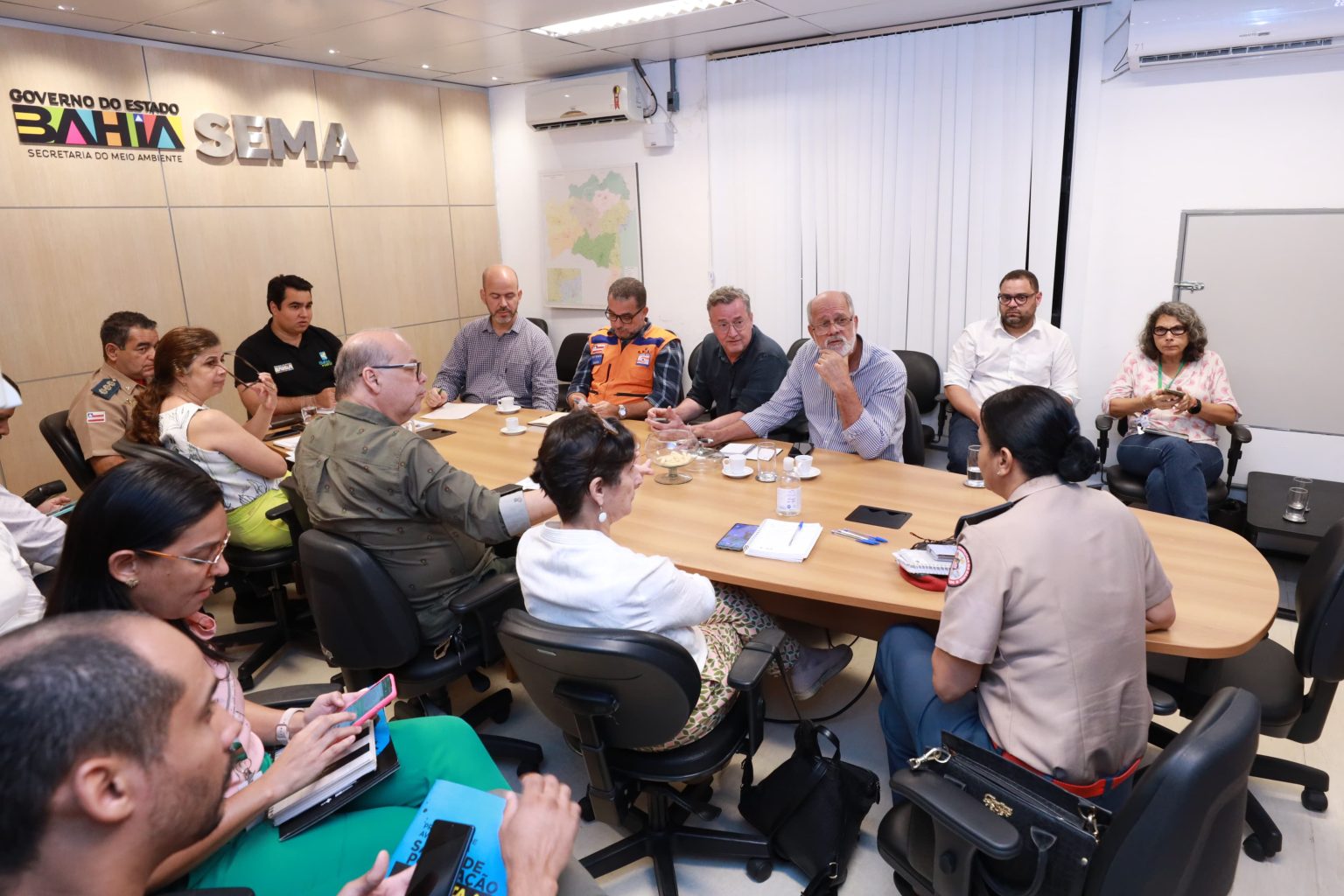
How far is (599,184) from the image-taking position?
20.6 feet

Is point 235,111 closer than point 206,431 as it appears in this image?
No

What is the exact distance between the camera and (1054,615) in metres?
1.62

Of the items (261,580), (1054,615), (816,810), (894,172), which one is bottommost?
(816,810)

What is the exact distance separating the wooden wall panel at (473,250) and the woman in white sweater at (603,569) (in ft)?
16.1

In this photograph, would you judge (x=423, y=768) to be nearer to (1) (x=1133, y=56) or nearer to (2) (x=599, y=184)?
(1) (x=1133, y=56)

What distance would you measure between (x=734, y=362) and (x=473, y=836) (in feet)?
10.4

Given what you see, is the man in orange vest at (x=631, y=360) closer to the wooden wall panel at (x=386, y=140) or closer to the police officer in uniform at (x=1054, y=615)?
the wooden wall panel at (x=386, y=140)

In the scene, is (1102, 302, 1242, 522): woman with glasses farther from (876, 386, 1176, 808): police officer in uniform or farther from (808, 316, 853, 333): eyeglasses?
(876, 386, 1176, 808): police officer in uniform

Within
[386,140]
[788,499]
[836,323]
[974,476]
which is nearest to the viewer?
[788,499]

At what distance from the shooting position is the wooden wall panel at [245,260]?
195 inches

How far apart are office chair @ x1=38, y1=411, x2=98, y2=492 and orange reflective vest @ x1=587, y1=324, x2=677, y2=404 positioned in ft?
7.94

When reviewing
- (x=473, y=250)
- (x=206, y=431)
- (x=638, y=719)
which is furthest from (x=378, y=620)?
(x=473, y=250)

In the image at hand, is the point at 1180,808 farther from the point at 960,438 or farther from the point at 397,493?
the point at 960,438

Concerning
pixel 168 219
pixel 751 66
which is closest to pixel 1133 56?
pixel 751 66
